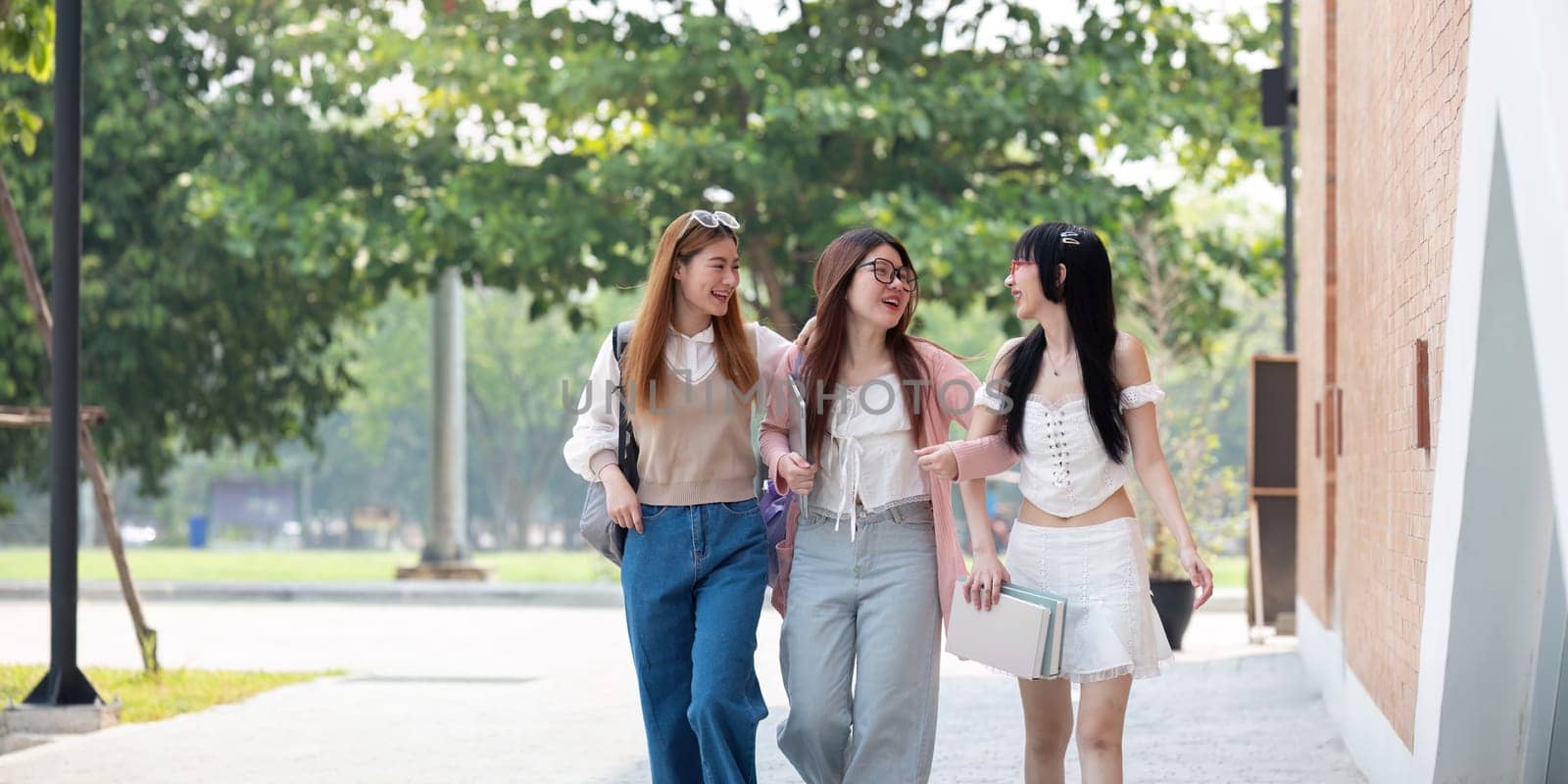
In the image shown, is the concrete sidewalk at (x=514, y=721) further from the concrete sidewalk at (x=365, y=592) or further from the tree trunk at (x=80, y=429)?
the concrete sidewalk at (x=365, y=592)

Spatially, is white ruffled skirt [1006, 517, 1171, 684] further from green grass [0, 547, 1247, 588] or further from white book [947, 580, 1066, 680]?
green grass [0, 547, 1247, 588]

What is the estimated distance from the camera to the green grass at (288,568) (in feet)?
90.1

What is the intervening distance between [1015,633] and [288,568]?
97.5 ft

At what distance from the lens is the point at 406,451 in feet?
226

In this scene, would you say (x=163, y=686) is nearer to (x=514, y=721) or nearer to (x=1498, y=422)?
(x=514, y=721)

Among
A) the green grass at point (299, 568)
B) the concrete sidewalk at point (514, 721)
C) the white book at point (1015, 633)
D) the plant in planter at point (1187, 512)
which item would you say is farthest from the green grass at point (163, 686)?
the green grass at point (299, 568)

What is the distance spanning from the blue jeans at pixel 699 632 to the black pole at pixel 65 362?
15.4ft

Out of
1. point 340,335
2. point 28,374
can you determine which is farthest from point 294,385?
point 28,374

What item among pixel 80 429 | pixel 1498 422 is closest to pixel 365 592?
pixel 80 429

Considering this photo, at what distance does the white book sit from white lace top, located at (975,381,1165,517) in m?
0.25

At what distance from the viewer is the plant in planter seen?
13367mm

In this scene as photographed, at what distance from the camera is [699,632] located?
16.4 ft

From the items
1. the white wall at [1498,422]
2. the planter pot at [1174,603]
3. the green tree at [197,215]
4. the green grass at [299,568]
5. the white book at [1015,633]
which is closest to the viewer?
the white wall at [1498,422]

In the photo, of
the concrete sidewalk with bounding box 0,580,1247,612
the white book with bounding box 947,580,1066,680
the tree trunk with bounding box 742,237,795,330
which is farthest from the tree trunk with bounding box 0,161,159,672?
the concrete sidewalk with bounding box 0,580,1247,612
